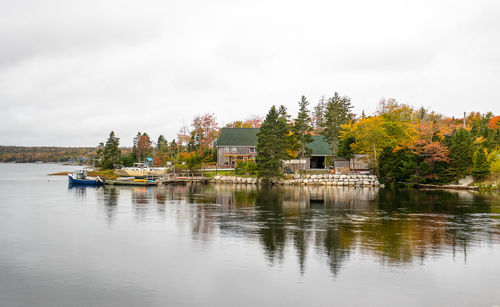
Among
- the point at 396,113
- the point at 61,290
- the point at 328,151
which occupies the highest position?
the point at 396,113

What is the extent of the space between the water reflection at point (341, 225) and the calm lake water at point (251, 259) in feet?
0.27

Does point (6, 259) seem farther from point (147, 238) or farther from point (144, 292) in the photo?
point (144, 292)

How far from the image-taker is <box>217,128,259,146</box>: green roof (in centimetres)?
7675

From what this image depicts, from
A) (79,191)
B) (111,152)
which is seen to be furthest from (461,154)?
(111,152)

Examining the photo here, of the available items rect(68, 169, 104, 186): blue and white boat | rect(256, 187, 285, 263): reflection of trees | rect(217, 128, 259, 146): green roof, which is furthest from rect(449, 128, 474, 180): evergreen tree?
rect(68, 169, 104, 186): blue and white boat

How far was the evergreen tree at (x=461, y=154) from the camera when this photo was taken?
50219 millimetres

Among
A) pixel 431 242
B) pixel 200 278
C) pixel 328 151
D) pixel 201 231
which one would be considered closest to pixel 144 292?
pixel 200 278

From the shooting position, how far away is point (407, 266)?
46.8 feet

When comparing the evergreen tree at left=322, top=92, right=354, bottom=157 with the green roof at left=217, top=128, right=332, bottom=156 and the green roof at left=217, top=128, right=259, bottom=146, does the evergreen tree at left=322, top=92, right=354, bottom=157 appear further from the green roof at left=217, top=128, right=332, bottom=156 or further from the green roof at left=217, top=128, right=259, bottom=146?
the green roof at left=217, top=128, right=259, bottom=146

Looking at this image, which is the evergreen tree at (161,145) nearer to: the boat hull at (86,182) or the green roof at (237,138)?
the green roof at (237,138)

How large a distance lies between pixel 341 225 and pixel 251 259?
9.03 meters

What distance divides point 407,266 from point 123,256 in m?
11.4

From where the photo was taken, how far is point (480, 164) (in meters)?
50.3

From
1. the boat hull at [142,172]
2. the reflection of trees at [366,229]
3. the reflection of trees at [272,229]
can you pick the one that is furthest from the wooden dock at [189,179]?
the reflection of trees at [272,229]
